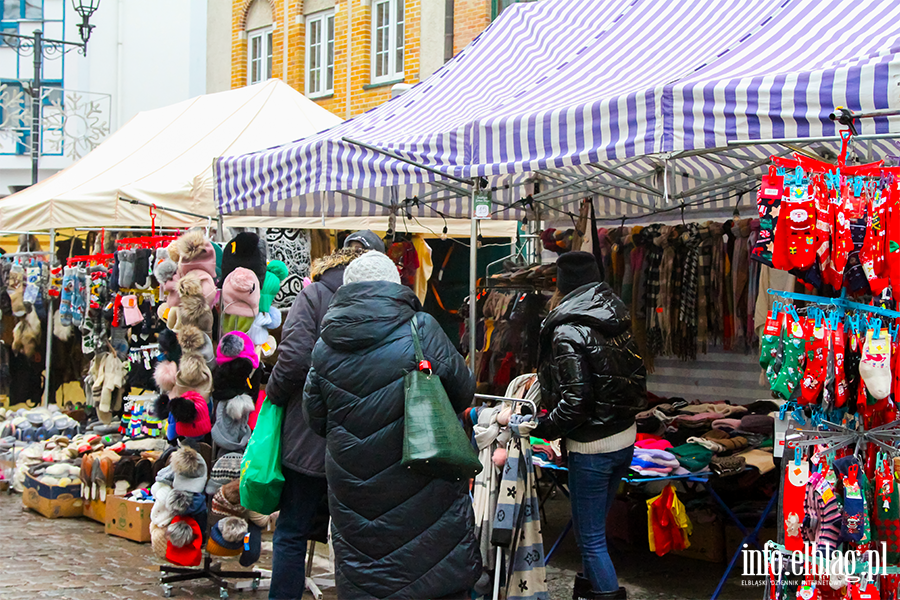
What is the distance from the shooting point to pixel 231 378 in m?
5.81

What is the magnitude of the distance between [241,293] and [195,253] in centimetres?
55

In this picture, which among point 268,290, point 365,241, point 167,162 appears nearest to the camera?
point 365,241

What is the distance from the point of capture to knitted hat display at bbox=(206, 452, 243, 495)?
5.91 meters

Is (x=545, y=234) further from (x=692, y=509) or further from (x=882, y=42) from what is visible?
(x=882, y=42)

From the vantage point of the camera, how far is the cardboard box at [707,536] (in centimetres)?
634

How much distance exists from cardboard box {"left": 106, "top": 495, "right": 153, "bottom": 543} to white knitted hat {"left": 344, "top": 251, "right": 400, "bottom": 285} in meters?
3.86

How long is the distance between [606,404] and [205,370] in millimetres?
2790

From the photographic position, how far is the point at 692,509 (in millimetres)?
6441

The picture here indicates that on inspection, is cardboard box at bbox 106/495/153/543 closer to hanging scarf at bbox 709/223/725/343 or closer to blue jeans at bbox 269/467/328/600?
blue jeans at bbox 269/467/328/600

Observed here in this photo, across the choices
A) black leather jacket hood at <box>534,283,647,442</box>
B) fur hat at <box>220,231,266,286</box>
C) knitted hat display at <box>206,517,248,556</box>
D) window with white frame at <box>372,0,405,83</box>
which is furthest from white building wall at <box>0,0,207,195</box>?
black leather jacket hood at <box>534,283,647,442</box>

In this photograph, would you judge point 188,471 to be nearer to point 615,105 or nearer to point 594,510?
point 594,510

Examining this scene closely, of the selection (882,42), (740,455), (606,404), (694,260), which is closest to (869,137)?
(882,42)

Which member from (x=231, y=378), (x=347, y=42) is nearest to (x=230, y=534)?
(x=231, y=378)

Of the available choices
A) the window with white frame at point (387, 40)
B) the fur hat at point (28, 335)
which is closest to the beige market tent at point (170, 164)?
the fur hat at point (28, 335)
